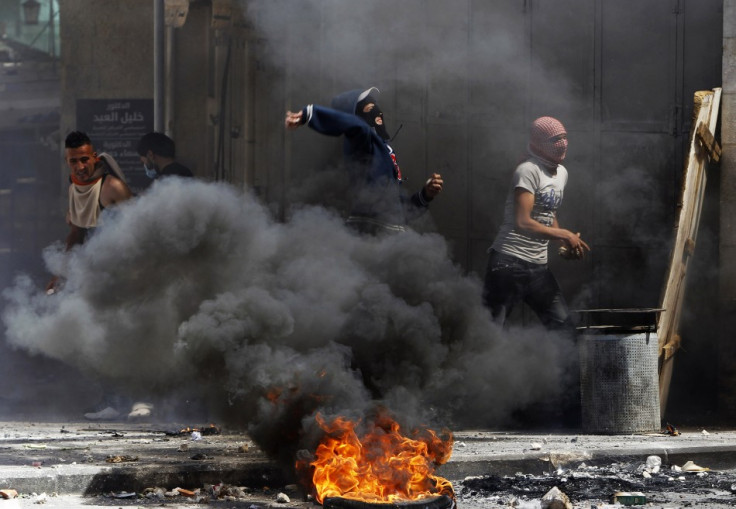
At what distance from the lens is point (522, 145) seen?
7.61 m

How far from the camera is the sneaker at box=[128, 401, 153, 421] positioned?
709 cm

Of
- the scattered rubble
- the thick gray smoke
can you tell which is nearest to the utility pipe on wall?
the thick gray smoke

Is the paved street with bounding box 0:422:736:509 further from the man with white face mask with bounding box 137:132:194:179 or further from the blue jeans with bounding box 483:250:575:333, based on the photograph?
the man with white face mask with bounding box 137:132:194:179

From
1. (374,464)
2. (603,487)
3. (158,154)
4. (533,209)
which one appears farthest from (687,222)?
(374,464)

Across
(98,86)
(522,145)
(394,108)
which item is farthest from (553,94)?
(98,86)

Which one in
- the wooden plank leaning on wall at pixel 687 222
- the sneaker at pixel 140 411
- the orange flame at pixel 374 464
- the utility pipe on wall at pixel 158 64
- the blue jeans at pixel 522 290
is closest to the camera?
the orange flame at pixel 374 464

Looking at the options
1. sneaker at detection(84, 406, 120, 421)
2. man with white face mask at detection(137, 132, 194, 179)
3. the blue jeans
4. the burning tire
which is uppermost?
man with white face mask at detection(137, 132, 194, 179)

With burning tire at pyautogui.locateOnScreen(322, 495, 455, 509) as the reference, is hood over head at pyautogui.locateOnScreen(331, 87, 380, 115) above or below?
above

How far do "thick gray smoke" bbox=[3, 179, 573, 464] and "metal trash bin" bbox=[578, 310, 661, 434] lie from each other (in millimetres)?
907

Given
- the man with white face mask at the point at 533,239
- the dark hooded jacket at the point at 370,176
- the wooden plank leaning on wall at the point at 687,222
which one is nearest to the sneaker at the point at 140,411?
the dark hooded jacket at the point at 370,176

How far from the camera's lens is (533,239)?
6590 mm

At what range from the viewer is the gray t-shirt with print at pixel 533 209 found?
656 centimetres

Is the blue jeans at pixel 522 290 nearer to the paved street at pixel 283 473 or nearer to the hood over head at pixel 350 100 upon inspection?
the paved street at pixel 283 473

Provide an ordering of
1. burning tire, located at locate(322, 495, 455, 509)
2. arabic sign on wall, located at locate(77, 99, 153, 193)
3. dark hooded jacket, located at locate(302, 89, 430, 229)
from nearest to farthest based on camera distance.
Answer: burning tire, located at locate(322, 495, 455, 509) → dark hooded jacket, located at locate(302, 89, 430, 229) → arabic sign on wall, located at locate(77, 99, 153, 193)
